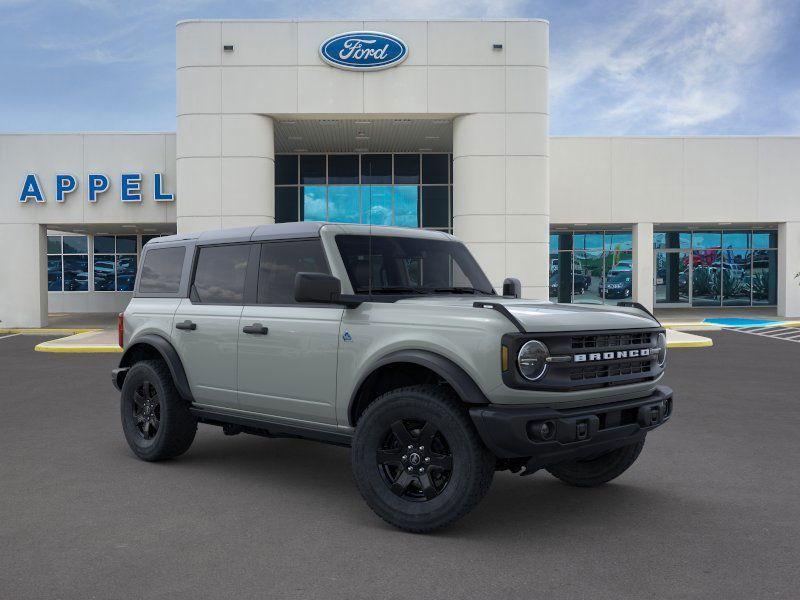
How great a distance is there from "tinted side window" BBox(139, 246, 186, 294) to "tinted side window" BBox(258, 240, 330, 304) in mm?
1182

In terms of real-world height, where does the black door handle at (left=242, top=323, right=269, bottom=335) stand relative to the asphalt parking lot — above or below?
above

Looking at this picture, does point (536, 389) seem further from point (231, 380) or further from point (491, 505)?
point (231, 380)

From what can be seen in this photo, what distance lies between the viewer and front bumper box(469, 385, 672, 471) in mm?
4324

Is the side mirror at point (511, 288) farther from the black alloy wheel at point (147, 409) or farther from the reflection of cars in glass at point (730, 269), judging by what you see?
the reflection of cars in glass at point (730, 269)

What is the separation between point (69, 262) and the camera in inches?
1331

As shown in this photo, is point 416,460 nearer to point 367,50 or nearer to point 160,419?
point 160,419

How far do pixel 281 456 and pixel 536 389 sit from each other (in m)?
3.29

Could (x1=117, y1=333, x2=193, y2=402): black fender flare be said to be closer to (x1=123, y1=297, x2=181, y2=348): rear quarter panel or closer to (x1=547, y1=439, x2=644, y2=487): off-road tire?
(x1=123, y1=297, x2=181, y2=348): rear quarter panel

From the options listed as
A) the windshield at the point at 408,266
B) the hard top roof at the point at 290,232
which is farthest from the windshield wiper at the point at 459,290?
the hard top roof at the point at 290,232

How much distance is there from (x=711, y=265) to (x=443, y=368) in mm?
33880

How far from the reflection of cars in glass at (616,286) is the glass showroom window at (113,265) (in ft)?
70.8

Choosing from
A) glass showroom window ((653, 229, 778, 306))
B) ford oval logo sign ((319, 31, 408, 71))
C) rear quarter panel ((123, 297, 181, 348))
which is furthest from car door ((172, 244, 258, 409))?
glass showroom window ((653, 229, 778, 306))

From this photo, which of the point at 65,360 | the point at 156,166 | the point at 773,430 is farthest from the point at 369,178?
the point at 773,430

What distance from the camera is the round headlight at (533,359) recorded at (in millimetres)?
4422
